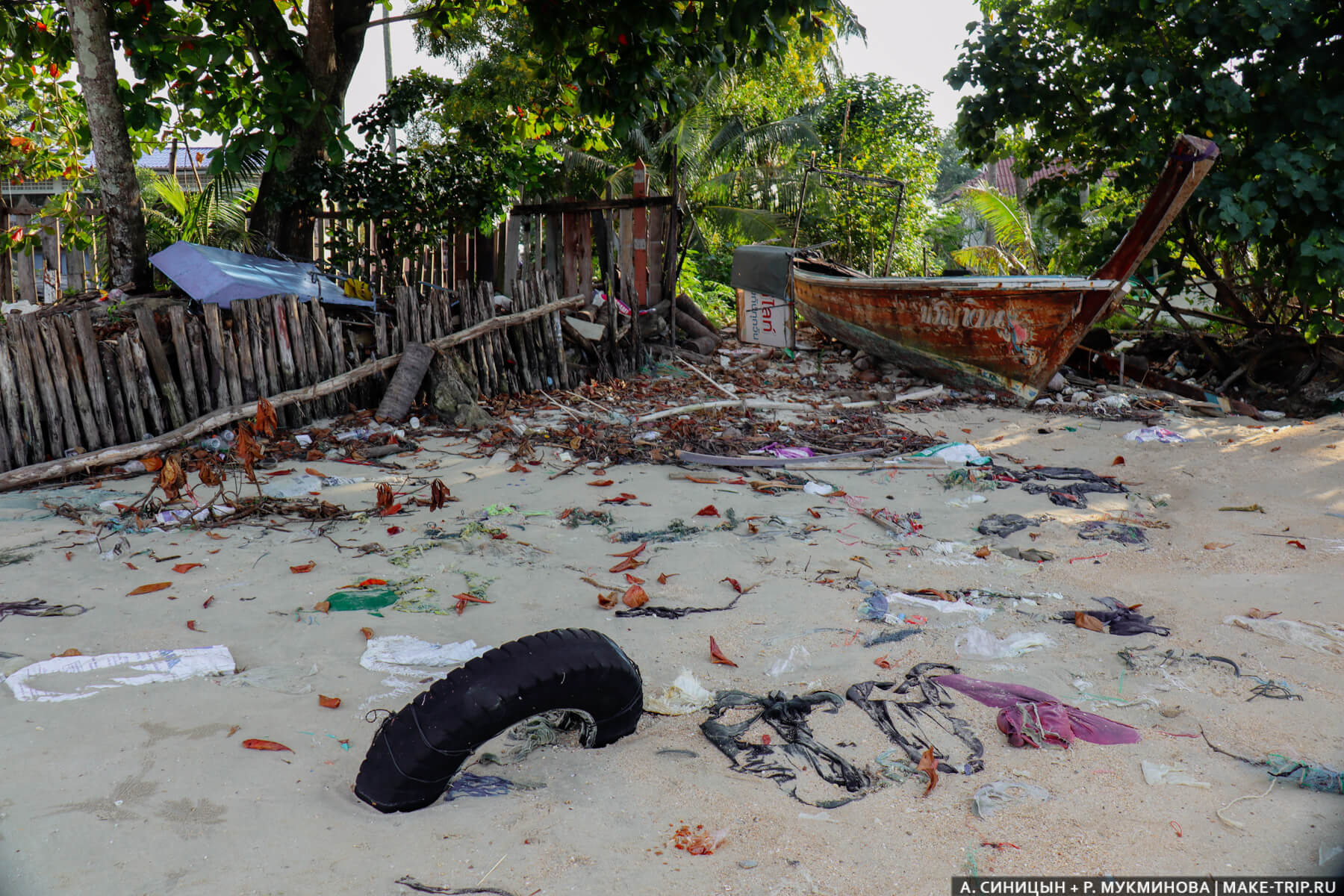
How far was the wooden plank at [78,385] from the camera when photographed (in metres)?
5.24

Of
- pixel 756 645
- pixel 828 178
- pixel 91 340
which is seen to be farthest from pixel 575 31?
pixel 828 178

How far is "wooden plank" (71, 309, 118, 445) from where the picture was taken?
527cm

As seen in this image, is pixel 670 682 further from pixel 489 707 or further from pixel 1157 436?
pixel 1157 436

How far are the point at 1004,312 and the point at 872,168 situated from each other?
10.9 m

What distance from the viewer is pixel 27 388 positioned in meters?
5.10

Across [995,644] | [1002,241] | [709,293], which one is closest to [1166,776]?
[995,644]

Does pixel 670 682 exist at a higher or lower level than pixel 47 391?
lower

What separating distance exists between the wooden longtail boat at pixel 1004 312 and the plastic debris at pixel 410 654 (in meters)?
6.21

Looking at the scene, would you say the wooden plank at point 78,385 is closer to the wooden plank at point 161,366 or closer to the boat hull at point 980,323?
the wooden plank at point 161,366

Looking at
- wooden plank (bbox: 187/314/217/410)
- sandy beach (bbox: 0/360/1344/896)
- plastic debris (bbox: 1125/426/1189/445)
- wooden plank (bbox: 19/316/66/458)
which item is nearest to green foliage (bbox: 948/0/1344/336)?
plastic debris (bbox: 1125/426/1189/445)

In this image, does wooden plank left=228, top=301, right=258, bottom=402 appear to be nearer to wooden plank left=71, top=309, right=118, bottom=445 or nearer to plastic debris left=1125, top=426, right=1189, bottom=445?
wooden plank left=71, top=309, right=118, bottom=445

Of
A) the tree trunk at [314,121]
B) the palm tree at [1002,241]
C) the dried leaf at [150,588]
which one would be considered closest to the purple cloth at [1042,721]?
the dried leaf at [150,588]

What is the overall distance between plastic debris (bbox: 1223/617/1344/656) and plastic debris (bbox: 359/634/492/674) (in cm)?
284

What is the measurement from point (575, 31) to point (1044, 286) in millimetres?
4496
